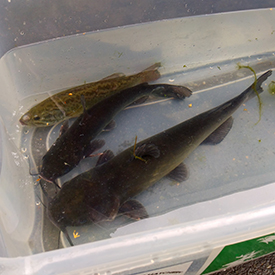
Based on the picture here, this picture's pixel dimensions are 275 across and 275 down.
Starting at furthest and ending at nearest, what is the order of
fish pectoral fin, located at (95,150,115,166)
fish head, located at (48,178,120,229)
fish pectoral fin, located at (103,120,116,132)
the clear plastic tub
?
1. fish pectoral fin, located at (103,120,116,132)
2. fish pectoral fin, located at (95,150,115,166)
3. fish head, located at (48,178,120,229)
4. the clear plastic tub

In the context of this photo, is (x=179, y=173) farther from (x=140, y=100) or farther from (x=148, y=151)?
(x=140, y=100)

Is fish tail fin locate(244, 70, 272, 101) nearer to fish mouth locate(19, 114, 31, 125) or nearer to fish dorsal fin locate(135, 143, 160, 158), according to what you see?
fish dorsal fin locate(135, 143, 160, 158)

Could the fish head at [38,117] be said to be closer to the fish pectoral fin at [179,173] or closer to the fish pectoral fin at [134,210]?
the fish pectoral fin at [134,210]

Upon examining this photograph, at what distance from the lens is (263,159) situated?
221 cm

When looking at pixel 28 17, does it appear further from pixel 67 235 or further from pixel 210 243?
pixel 210 243

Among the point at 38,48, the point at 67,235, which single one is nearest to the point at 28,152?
the point at 67,235

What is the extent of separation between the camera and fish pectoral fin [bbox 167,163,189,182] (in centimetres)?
200

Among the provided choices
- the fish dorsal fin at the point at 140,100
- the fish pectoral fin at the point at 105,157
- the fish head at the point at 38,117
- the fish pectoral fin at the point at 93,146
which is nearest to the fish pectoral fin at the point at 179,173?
the fish pectoral fin at the point at 105,157

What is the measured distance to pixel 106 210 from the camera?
1.71 metres

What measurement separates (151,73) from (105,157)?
1.10m

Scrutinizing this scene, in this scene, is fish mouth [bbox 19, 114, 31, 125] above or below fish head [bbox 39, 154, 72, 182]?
above

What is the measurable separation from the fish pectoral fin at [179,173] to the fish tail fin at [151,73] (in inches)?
39.6

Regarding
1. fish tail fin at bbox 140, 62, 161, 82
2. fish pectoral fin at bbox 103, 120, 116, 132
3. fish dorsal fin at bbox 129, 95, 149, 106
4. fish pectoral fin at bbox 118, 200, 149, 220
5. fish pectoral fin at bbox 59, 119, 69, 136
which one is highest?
fish tail fin at bbox 140, 62, 161, 82

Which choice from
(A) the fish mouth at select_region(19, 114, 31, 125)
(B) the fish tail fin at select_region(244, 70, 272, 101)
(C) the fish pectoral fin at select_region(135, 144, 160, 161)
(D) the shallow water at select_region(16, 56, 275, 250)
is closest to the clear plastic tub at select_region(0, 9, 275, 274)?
(D) the shallow water at select_region(16, 56, 275, 250)
